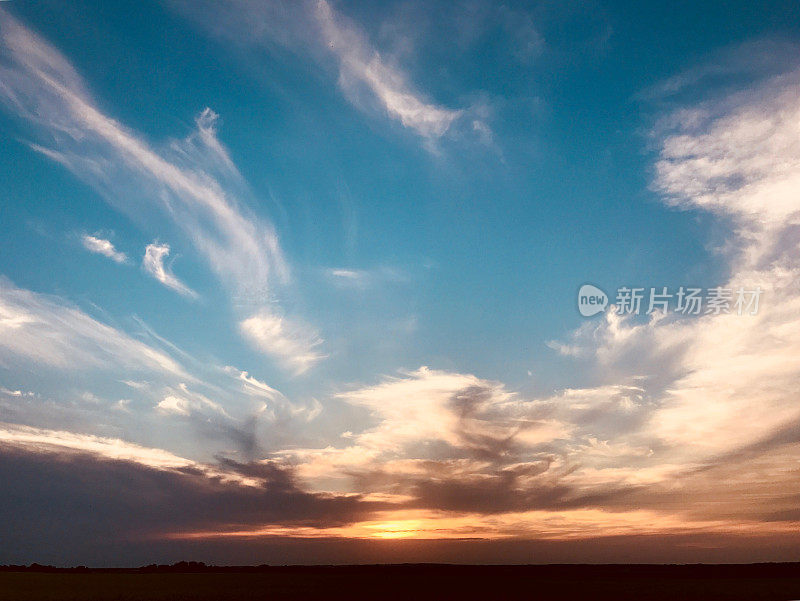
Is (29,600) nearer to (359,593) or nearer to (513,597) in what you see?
(359,593)

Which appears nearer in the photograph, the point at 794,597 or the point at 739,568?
the point at 794,597

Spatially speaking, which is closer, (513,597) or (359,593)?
(513,597)

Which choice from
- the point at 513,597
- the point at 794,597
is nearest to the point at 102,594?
the point at 513,597

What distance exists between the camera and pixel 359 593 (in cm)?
6462

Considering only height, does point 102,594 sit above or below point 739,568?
below

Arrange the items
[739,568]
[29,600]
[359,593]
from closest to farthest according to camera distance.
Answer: [29,600]
[359,593]
[739,568]

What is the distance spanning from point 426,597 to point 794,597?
36229 mm

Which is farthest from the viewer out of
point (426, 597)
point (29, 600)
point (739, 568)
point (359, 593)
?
point (739, 568)

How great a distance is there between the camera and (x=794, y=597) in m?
59.5

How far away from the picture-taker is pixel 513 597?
5900 centimetres

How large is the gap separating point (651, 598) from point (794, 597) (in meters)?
14.0

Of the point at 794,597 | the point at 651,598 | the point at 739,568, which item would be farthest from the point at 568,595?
the point at 739,568

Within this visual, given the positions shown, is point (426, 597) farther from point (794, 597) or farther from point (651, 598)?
point (794, 597)

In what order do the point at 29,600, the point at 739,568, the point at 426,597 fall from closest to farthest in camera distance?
the point at 29,600 → the point at 426,597 → the point at 739,568
